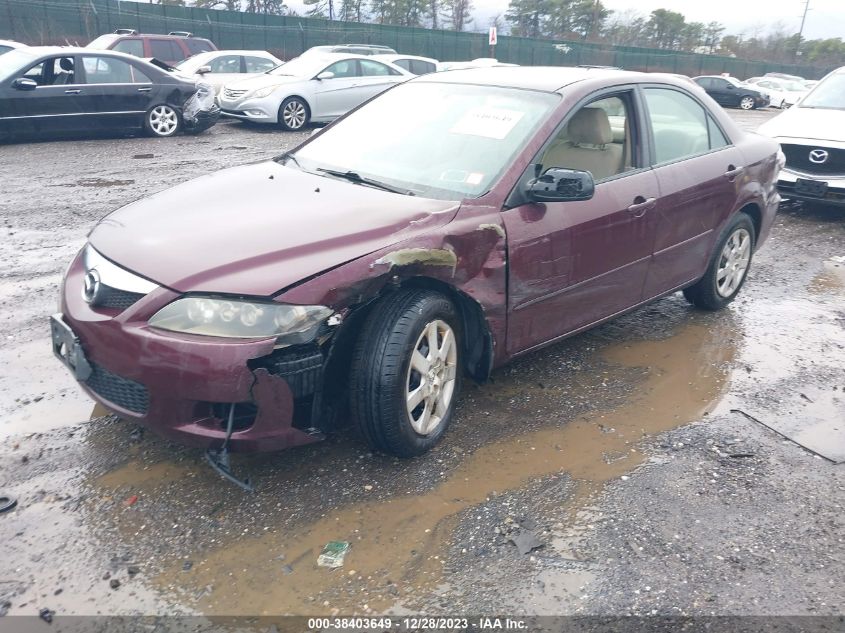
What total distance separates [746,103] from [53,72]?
2780cm

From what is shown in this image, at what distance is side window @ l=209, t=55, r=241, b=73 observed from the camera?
52.5 ft

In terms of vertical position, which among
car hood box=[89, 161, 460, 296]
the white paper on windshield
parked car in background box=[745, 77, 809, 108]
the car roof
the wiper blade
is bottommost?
parked car in background box=[745, 77, 809, 108]

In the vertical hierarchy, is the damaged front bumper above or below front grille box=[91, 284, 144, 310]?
below

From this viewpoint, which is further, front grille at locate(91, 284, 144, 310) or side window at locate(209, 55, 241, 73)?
side window at locate(209, 55, 241, 73)

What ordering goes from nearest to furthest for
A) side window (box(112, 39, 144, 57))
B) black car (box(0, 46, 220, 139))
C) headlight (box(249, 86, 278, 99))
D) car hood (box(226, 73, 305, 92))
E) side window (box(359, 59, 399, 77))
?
black car (box(0, 46, 220, 139))
headlight (box(249, 86, 278, 99))
car hood (box(226, 73, 305, 92))
side window (box(359, 59, 399, 77))
side window (box(112, 39, 144, 57))

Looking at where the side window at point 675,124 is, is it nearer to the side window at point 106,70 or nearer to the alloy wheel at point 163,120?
the side window at point 106,70

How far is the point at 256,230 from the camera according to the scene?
10.2 ft

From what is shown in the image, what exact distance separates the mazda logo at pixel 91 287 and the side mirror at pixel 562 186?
1987 millimetres

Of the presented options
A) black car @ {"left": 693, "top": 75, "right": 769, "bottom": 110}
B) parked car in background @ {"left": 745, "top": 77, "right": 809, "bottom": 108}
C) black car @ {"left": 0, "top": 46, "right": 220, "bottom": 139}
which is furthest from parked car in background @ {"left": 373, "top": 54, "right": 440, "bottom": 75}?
parked car in background @ {"left": 745, "top": 77, "right": 809, "bottom": 108}

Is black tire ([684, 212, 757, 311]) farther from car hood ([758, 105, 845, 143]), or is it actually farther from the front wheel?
the front wheel

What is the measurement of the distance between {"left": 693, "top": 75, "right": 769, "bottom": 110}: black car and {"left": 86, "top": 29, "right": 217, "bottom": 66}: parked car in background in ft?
69.9

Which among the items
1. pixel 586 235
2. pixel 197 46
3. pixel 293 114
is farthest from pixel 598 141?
pixel 197 46

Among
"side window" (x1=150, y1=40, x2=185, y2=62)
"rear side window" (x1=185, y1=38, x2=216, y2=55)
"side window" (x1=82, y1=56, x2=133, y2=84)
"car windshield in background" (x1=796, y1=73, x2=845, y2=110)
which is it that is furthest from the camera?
"rear side window" (x1=185, y1=38, x2=216, y2=55)

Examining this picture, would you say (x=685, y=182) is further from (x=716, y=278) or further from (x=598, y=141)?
(x=716, y=278)
